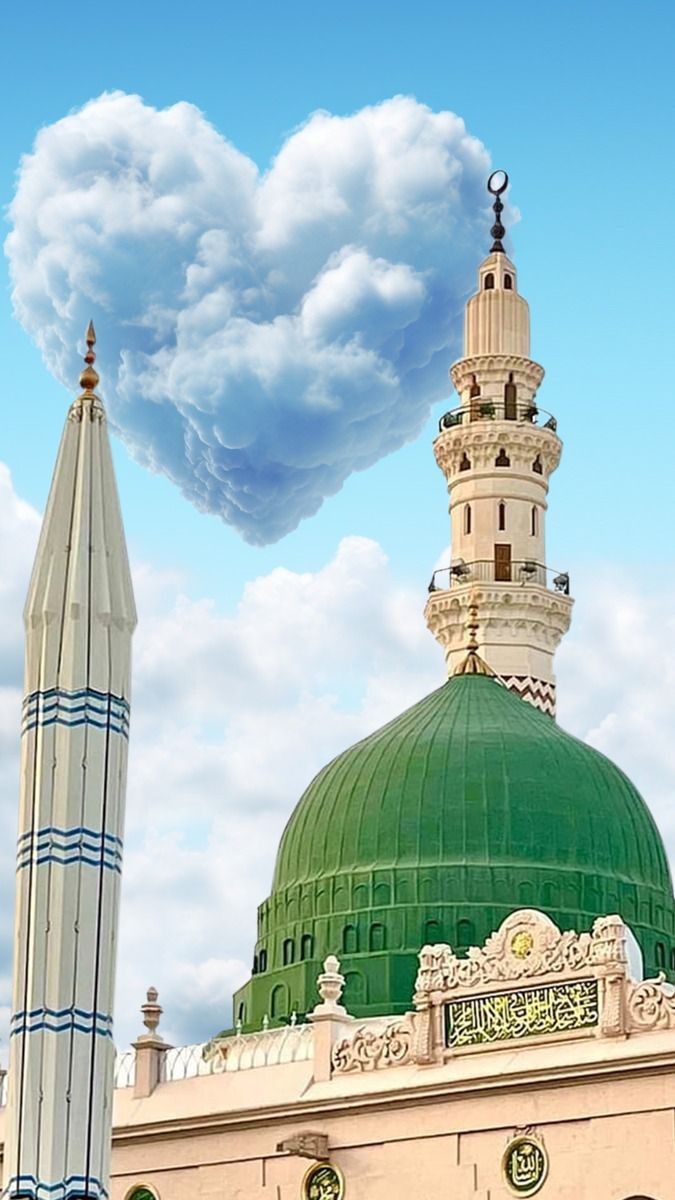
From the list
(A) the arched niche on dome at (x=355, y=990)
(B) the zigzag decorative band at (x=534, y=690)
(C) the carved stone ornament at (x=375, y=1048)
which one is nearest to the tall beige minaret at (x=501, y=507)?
(B) the zigzag decorative band at (x=534, y=690)

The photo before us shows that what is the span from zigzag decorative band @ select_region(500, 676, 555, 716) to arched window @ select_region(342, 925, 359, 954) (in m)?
8.99

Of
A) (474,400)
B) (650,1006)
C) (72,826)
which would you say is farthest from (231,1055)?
(474,400)

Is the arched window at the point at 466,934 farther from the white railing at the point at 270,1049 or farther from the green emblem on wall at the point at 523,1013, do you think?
the green emblem on wall at the point at 523,1013

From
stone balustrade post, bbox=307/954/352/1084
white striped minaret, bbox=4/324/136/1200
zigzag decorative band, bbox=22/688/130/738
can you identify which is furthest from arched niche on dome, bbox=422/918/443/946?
zigzag decorative band, bbox=22/688/130/738

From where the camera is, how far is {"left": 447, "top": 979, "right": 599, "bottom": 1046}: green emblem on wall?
31.8 metres

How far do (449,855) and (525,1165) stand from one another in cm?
764

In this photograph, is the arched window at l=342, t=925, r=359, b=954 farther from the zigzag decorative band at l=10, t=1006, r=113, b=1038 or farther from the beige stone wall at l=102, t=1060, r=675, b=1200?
the zigzag decorative band at l=10, t=1006, r=113, b=1038

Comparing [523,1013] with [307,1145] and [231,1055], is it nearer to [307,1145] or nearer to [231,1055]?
[307,1145]

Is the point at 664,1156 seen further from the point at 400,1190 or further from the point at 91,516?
the point at 91,516

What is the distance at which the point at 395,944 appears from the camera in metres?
38.1

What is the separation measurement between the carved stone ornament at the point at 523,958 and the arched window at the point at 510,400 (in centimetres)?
1786

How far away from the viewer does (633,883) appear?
128ft

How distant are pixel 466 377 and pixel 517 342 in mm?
1348

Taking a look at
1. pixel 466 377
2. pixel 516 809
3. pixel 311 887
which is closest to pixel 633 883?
pixel 516 809
